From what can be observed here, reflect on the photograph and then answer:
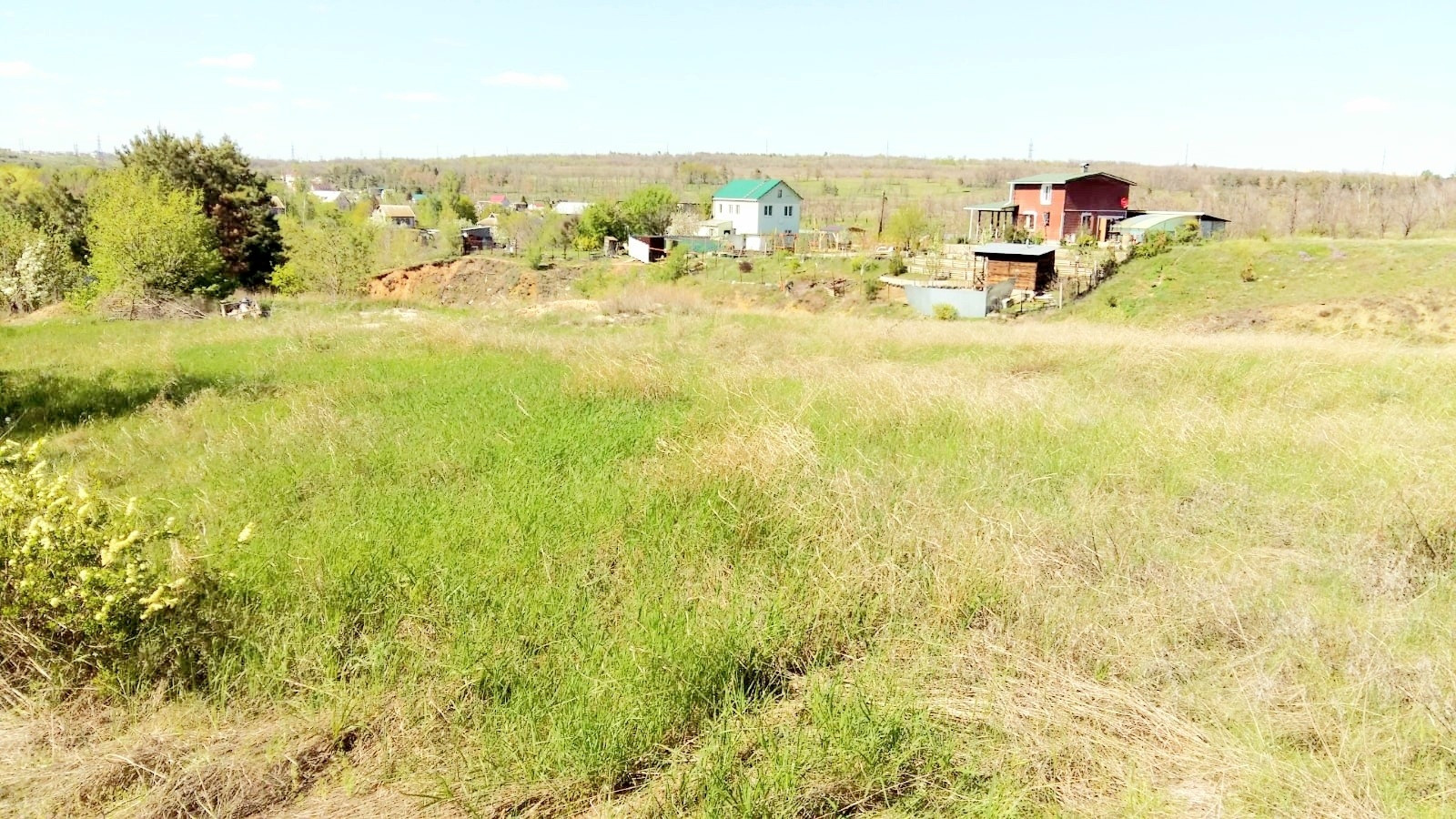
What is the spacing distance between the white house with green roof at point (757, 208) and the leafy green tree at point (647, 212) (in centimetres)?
392

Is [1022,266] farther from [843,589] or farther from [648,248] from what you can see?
[843,589]

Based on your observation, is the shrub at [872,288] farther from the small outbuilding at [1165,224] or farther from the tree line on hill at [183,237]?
the tree line on hill at [183,237]

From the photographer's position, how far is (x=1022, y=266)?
29.5 m

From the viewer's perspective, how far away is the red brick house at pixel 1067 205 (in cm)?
3828

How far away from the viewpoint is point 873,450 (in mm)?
7219

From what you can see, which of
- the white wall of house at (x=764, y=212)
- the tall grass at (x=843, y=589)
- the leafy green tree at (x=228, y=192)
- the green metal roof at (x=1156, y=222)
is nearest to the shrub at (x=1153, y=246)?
the green metal roof at (x=1156, y=222)

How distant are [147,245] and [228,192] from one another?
13.9 m

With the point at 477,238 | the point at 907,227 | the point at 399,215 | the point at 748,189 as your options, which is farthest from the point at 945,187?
the point at 399,215

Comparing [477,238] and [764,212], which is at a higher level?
[764,212]

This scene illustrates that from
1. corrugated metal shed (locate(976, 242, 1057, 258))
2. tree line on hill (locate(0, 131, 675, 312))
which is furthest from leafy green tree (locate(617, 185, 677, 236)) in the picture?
corrugated metal shed (locate(976, 242, 1057, 258))

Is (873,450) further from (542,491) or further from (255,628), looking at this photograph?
(255,628)

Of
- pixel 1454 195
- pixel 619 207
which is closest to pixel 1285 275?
pixel 1454 195

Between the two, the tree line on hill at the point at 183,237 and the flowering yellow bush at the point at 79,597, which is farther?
the tree line on hill at the point at 183,237

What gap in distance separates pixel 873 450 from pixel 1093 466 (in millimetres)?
1900
